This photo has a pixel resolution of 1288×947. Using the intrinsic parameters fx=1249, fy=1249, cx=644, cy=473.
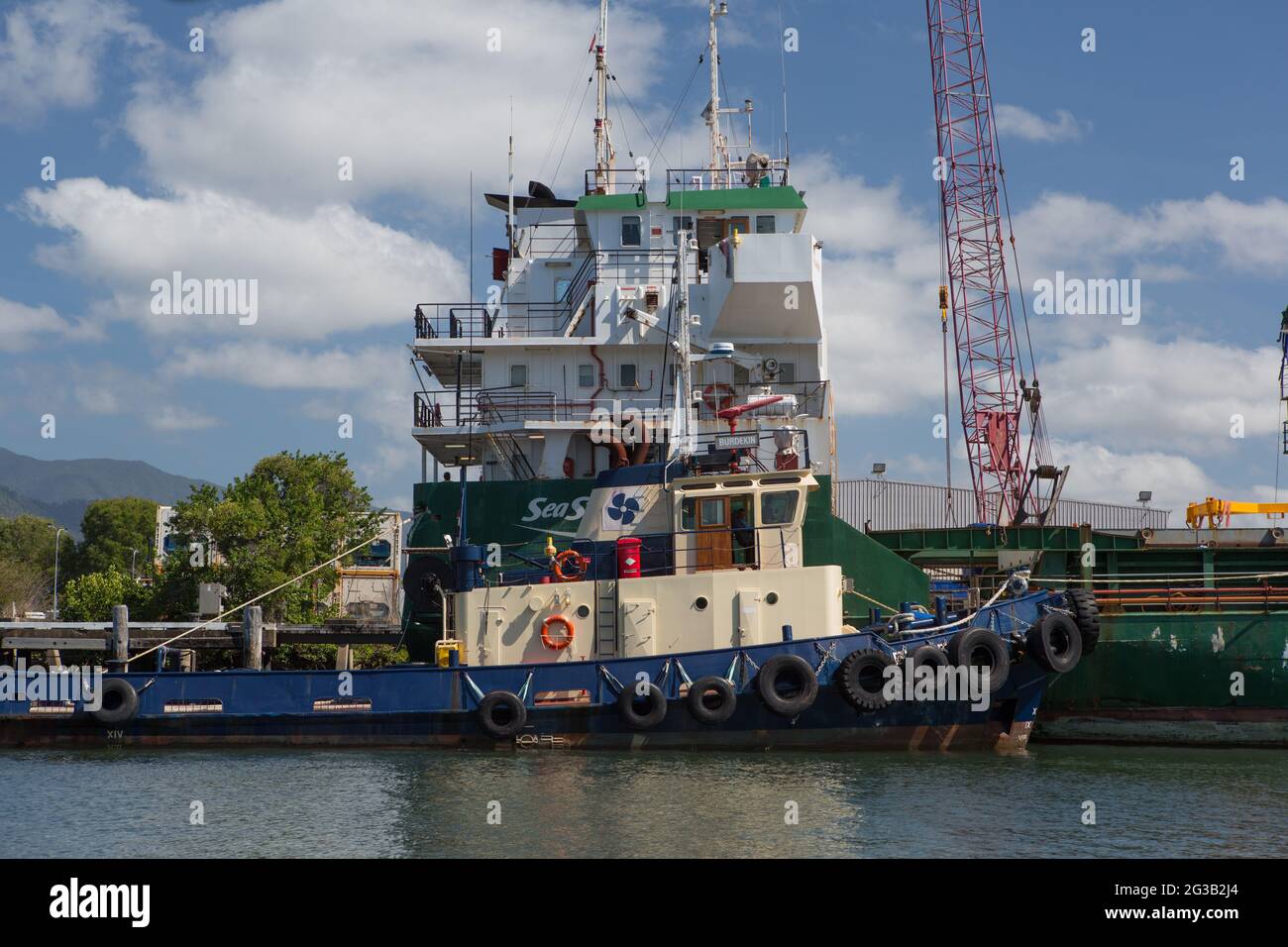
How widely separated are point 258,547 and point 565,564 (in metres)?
15.7

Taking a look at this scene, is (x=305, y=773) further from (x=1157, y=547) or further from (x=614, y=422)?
(x=1157, y=547)

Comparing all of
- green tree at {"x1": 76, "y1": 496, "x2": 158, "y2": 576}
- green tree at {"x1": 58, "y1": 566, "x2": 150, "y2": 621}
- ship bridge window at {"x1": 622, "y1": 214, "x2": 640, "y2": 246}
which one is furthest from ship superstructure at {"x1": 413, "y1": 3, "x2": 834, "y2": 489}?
green tree at {"x1": 76, "y1": 496, "x2": 158, "y2": 576}

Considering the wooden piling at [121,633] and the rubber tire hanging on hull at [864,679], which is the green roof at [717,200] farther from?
the wooden piling at [121,633]

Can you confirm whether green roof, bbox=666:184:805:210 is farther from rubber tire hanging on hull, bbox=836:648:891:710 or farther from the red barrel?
rubber tire hanging on hull, bbox=836:648:891:710

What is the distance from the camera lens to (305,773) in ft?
52.2

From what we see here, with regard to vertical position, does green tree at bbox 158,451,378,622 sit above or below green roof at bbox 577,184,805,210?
below

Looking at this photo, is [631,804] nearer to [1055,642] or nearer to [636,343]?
[1055,642]

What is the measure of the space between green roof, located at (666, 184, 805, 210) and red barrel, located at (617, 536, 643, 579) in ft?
33.3

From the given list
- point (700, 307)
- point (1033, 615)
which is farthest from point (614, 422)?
point (1033, 615)

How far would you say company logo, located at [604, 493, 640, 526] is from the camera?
61.7 ft

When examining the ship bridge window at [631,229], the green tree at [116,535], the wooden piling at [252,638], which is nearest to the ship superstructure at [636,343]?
the ship bridge window at [631,229]

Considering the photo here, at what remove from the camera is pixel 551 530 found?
21.5m

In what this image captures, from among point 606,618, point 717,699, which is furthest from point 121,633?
point 717,699
